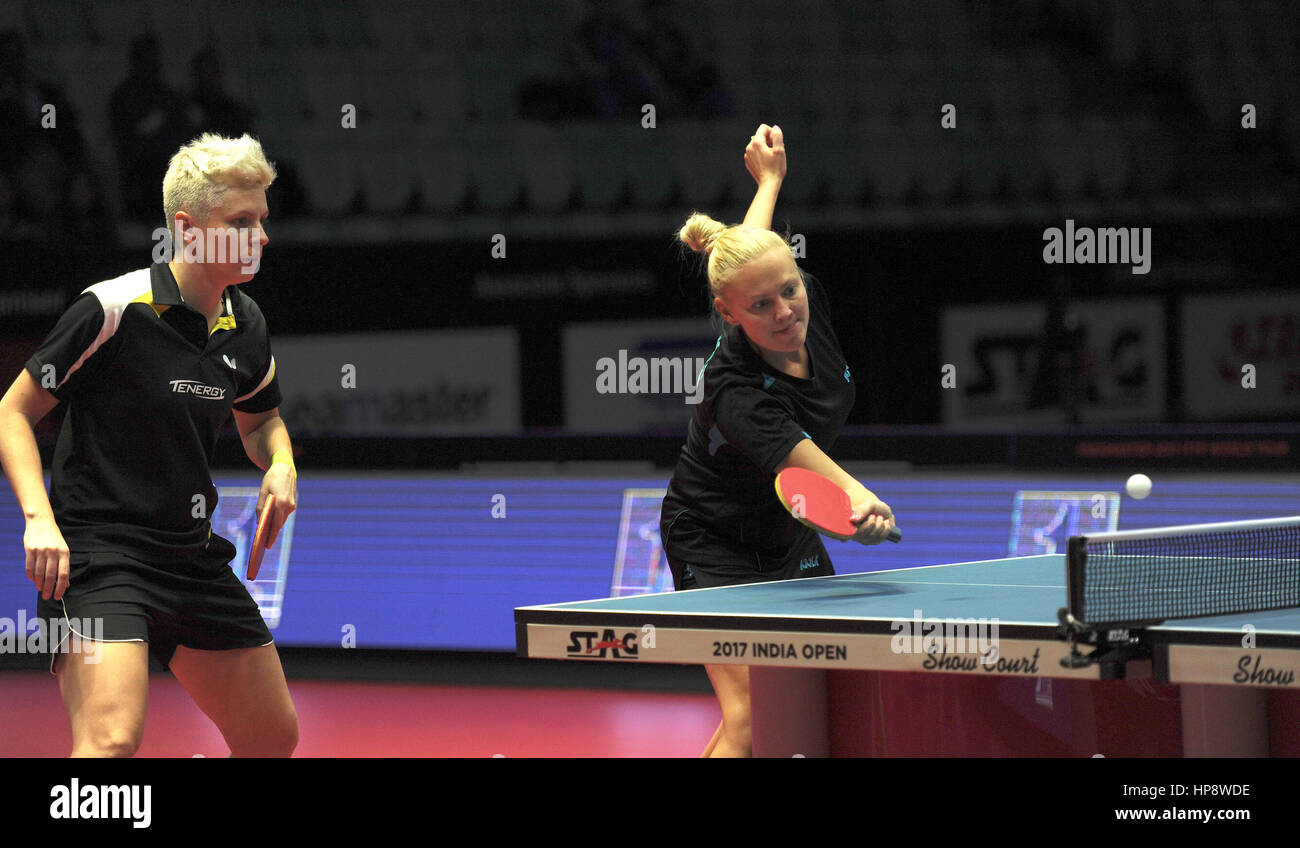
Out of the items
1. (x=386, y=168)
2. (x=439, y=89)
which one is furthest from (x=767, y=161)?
(x=439, y=89)

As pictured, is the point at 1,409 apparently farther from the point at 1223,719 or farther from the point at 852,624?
the point at 1223,719

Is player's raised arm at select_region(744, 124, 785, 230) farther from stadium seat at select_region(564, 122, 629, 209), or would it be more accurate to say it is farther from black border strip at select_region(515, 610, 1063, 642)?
stadium seat at select_region(564, 122, 629, 209)

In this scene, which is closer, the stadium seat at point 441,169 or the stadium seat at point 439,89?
the stadium seat at point 441,169

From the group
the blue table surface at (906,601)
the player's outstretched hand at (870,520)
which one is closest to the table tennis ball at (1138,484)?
the blue table surface at (906,601)

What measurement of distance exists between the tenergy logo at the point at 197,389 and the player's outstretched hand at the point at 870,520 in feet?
4.54

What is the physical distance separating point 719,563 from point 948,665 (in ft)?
3.53

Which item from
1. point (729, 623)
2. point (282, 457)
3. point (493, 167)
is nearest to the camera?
point (729, 623)

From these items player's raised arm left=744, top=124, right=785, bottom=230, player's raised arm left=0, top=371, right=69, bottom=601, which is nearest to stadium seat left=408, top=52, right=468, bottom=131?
player's raised arm left=744, top=124, right=785, bottom=230

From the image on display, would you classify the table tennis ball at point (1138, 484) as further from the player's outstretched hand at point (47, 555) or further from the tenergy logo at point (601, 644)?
the player's outstretched hand at point (47, 555)

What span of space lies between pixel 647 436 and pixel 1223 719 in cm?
467

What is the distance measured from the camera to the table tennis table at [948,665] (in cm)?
301

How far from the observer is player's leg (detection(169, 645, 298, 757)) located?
148 inches

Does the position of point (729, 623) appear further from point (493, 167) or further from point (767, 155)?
point (493, 167)

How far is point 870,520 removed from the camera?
3.60 metres
